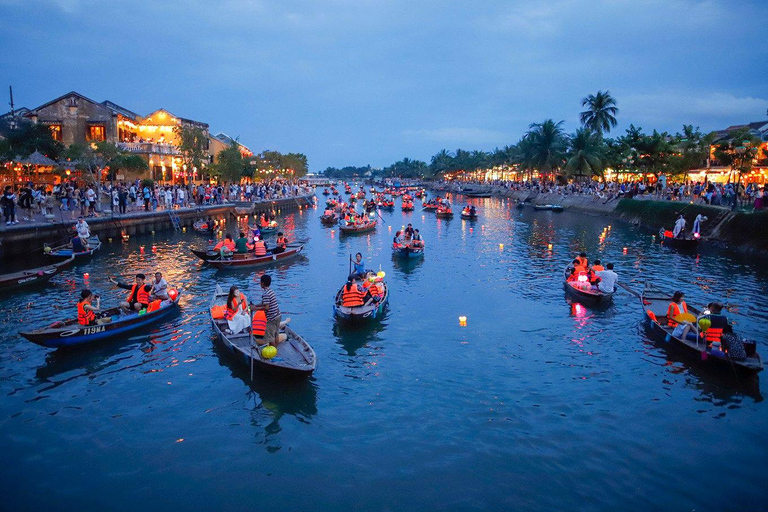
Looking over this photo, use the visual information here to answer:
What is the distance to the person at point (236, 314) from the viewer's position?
14.6 m

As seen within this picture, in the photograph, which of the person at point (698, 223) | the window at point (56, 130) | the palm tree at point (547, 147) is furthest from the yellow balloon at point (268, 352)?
the palm tree at point (547, 147)

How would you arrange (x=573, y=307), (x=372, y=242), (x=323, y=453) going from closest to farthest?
(x=323, y=453), (x=573, y=307), (x=372, y=242)

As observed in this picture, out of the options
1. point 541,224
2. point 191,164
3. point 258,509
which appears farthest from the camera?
point 191,164

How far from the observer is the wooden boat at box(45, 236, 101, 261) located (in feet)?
87.0

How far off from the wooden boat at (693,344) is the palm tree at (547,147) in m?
67.0

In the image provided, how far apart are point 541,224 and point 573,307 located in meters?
33.7

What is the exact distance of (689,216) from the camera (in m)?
39.7

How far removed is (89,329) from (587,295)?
16898mm

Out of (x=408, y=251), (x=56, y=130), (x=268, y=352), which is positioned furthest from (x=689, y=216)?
(x=56, y=130)

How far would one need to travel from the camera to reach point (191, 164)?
186 feet

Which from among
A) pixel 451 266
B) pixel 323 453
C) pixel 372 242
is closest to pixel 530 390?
pixel 323 453

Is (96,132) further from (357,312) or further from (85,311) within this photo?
(357,312)

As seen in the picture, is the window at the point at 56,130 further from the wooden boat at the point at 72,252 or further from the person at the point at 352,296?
the person at the point at 352,296

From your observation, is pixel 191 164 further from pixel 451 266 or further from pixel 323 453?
pixel 323 453
